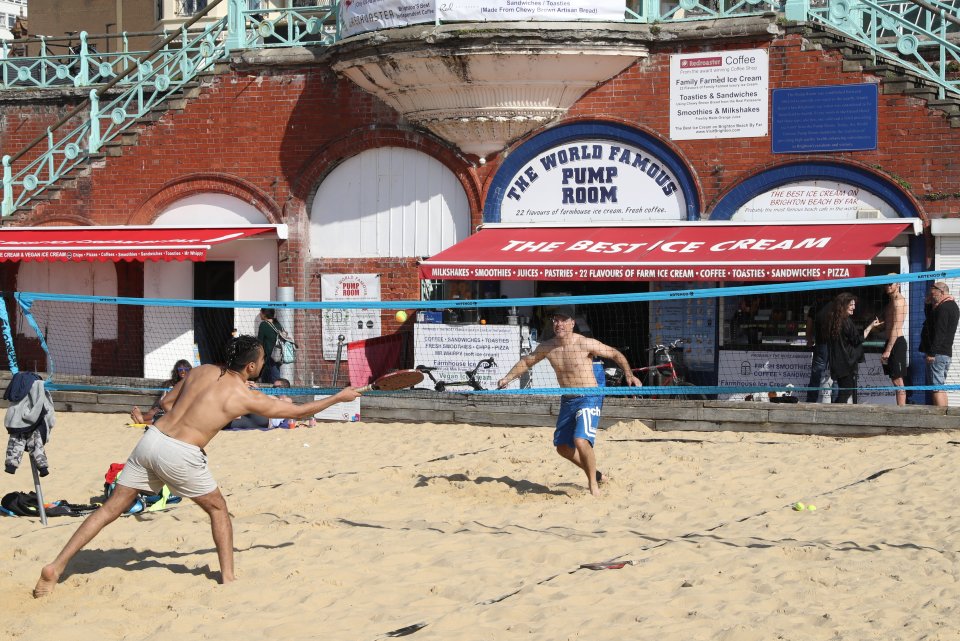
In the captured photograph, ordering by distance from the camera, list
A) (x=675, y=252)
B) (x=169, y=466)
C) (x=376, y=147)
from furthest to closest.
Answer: (x=376, y=147) < (x=675, y=252) < (x=169, y=466)

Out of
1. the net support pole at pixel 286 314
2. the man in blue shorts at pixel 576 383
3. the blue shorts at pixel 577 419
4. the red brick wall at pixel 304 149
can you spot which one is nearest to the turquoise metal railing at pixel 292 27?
the red brick wall at pixel 304 149

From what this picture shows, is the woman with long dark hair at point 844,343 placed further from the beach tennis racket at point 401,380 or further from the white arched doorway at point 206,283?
the white arched doorway at point 206,283

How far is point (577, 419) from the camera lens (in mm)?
10391

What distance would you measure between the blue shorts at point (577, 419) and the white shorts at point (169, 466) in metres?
3.60

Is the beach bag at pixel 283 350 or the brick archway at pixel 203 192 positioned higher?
the brick archway at pixel 203 192

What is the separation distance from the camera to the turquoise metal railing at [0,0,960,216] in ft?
53.4

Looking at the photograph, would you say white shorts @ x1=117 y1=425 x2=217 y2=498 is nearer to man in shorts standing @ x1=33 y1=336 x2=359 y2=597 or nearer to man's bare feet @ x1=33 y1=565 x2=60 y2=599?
man in shorts standing @ x1=33 y1=336 x2=359 y2=597

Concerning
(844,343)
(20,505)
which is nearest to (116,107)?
(20,505)

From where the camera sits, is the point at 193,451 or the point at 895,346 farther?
the point at 895,346

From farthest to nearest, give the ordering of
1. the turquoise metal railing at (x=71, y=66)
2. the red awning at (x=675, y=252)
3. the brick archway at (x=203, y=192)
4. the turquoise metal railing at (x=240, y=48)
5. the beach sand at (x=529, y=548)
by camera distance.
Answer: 1. the turquoise metal railing at (x=71, y=66)
2. the brick archway at (x=203, y=192)
3. the turquoise metal railing at (x=240, y=48)
4. the red awning at (x=675, y=252)
5. the beach sand at (x=529, y=548)

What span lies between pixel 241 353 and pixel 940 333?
27.8 ft

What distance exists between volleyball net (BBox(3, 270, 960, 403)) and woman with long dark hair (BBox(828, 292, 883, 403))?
142 mm

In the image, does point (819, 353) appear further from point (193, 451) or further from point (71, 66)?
point (71, 66)

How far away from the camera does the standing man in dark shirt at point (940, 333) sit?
43.5 feet
